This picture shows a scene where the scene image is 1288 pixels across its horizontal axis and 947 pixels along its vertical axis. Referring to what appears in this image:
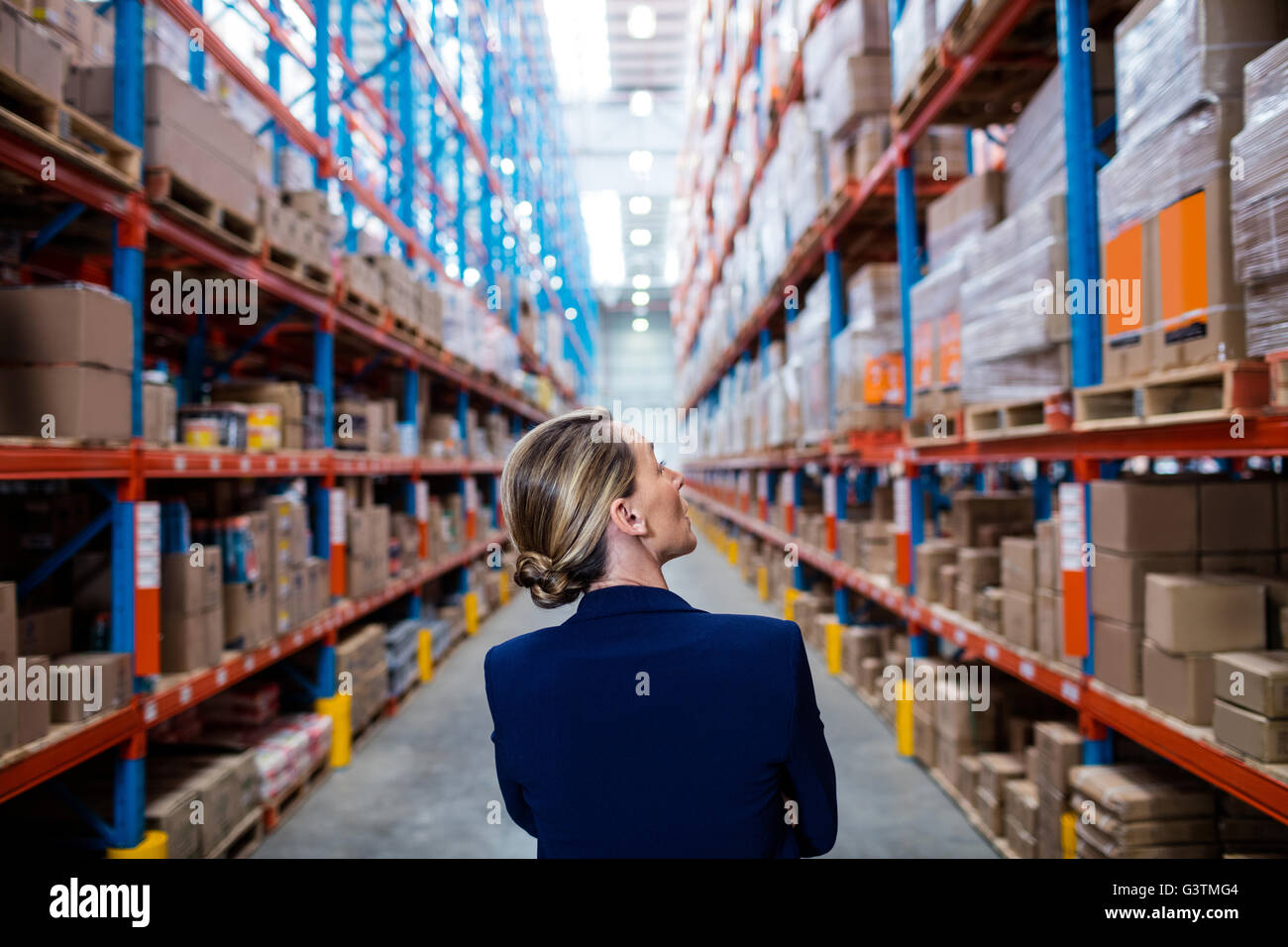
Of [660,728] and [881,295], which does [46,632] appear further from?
[881,295]

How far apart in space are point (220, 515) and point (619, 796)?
3741mm

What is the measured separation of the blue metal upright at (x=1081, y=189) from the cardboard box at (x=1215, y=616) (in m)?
0.81

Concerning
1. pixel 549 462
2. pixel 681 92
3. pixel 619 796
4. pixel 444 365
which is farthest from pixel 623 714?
pixel 681 92

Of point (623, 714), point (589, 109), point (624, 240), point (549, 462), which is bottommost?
point (623, 714)

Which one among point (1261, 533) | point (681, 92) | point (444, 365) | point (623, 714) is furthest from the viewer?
point (681, 92)


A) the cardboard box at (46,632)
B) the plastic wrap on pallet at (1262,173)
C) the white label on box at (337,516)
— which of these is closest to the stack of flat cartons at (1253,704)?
the plastic wrap on pallet at (1262,173)

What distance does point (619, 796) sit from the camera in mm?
1191

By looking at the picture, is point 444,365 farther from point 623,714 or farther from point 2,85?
point 623,714

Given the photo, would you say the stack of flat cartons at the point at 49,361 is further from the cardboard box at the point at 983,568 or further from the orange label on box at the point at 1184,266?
the cardboard box at the point at 983,568

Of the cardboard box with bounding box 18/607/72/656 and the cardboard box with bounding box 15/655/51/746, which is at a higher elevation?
the cardboard box with bounding box 18/607/72/656

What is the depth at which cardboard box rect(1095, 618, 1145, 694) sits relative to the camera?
105 inches

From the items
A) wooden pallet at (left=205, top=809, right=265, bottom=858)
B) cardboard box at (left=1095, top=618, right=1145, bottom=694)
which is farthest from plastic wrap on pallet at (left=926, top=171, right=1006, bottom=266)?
wooden pallet at (left=205, top=809, right=265, bottom=858)

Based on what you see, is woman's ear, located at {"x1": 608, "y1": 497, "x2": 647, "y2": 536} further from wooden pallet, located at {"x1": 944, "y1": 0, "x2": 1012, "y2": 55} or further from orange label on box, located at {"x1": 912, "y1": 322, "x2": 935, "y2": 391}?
orange label on box, located at {"x1": 912, "y1": 322, "x2": 935, "y2": 391}

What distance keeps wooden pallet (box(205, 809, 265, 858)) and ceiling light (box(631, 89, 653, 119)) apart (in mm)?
24779
